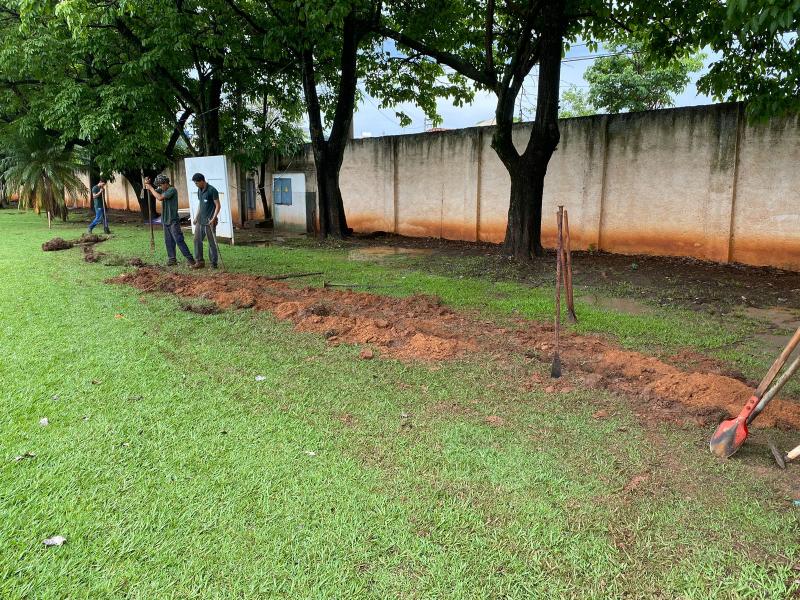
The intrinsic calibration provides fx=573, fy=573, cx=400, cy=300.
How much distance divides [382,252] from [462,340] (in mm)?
6669

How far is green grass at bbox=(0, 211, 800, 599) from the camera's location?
7.49ft

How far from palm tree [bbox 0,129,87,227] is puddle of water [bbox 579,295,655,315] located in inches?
706

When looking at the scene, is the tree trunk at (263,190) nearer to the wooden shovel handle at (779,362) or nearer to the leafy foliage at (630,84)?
the leafy foliage at (630,84)

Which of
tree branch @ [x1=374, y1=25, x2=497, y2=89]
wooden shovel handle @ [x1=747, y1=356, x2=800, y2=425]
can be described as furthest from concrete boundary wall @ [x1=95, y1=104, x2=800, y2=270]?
wooden shovel handle @ [x1=747, y1=356, x2=800, y2=425]

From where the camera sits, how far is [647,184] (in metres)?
10.2

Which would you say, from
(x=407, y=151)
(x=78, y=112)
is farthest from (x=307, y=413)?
(x=78, y=112)

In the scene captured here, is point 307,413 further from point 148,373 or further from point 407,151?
point 407,151

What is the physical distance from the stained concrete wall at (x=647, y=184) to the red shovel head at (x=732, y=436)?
23.2ft

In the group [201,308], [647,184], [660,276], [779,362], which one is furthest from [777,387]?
[647,184]

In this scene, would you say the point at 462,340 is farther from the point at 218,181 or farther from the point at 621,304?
the point at 218,181

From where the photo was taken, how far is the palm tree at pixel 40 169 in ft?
61.8

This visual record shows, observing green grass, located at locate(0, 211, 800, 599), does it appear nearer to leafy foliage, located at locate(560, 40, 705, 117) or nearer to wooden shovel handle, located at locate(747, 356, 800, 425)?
wooden shovel handle, located at locate(747, 356, 800, 425)

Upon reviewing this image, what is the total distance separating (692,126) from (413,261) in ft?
17.1

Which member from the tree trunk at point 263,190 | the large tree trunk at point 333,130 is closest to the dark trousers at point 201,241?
the large tree trunk at point 333,130
